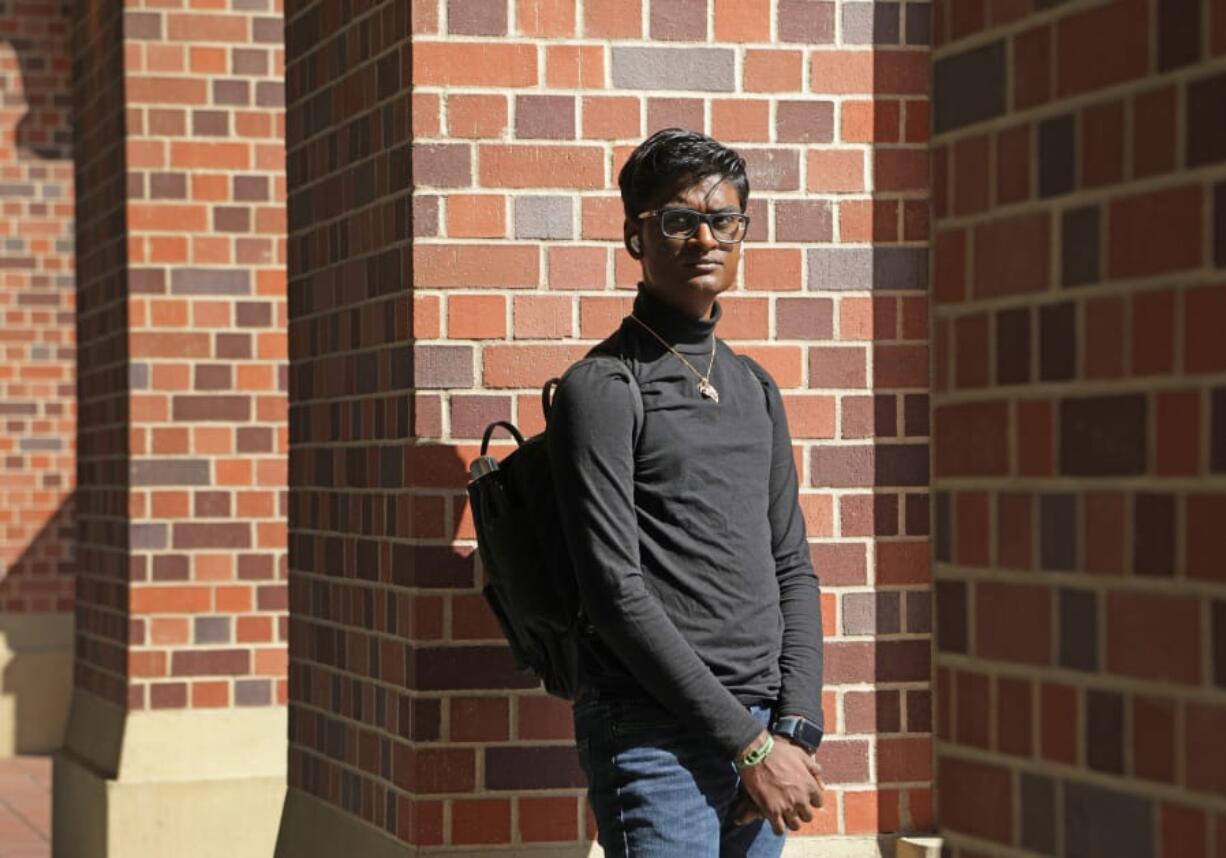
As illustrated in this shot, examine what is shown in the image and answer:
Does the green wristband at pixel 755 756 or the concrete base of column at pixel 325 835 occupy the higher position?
the green wristband at pixel 755 756

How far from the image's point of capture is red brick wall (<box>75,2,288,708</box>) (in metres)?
7.12

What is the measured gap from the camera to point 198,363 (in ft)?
23.4

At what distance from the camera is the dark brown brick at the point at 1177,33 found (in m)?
1.15

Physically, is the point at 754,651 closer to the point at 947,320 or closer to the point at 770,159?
the point at 770,159

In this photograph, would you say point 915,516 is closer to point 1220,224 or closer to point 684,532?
point 684,532

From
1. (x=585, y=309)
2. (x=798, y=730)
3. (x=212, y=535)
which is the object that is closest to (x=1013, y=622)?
(x=798, y=730)

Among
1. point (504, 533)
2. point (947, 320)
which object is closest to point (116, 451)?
point (504, 533)

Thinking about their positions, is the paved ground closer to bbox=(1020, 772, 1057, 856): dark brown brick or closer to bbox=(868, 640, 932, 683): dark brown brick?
bbox=(868, 640, 932, 683): dark brown brick

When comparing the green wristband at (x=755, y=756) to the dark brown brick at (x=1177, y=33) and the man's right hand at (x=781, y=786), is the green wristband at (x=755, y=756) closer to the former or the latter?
the man's right hand at (x=781, y=786)

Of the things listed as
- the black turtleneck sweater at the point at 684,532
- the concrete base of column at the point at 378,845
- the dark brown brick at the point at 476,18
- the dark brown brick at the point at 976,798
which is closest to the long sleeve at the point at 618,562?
the black turtleneck sweater at the point at 684,532

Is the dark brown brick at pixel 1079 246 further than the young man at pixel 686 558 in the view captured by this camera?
No

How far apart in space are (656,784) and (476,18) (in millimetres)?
1684

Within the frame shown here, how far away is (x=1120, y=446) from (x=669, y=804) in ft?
6.75

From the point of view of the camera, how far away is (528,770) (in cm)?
420
